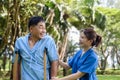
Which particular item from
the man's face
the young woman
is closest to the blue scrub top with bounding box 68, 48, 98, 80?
the young woman

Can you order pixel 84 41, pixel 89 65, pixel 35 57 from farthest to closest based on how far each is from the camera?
pixel 84 41, pixel 89 65, pixel 35 57

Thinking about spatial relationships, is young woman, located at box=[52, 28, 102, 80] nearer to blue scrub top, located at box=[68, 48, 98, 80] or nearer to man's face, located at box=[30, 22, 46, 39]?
blue scrub top, located at box=[68, 48, 98, 80]

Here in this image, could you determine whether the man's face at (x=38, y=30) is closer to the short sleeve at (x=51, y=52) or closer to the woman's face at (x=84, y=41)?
the short sleeve at (x=51, y=52)

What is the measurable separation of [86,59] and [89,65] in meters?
0.08

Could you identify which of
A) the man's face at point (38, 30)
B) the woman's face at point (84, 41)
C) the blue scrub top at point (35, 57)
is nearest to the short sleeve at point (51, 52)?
the blue scrub top at point (35, 57)

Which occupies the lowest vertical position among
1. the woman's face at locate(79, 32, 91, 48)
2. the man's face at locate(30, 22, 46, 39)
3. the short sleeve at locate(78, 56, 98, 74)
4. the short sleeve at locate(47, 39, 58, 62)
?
the short sleeve at locate(78, 56, 98, 74)

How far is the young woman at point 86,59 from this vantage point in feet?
11.6

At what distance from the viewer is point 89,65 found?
3.55 m

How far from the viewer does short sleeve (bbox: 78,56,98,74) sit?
354 cm

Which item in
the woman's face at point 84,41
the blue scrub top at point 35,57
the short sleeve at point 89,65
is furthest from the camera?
the woman's face at point 84,41

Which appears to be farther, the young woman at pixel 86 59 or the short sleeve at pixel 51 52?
the young woman at pixel 86 59

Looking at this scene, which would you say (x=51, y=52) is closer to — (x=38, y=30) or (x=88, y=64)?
(x=38, y=30)

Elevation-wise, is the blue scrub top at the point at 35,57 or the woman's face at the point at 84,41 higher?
the woman's face at the point at 84,41

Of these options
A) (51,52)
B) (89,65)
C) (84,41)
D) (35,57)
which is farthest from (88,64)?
(35,57)
